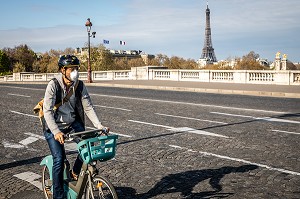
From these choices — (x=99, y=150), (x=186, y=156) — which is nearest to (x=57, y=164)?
(x=99, y=150)

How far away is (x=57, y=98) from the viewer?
159 inches

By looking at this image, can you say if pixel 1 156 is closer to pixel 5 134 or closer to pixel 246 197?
pixel 5 134

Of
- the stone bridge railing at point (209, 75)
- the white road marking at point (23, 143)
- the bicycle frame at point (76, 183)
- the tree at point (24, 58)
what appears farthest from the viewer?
the tree at point (24, 58)

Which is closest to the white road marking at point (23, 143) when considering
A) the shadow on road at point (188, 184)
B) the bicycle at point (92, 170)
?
the shadow on road at point (188, 184)

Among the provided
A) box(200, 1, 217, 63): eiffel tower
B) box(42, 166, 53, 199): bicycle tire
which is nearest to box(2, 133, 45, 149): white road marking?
box(42, 166, 53, 199): bicycle tire

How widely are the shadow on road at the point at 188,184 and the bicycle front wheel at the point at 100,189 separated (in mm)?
1266

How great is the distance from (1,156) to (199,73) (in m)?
29.3

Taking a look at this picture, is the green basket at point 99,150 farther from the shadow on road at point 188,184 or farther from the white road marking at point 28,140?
the white road marking at point 28,140

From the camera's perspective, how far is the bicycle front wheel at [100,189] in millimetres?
3458

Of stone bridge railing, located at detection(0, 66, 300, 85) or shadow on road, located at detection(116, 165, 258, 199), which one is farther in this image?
stone bridge railing, located at detection(0, 66, 300, 85)

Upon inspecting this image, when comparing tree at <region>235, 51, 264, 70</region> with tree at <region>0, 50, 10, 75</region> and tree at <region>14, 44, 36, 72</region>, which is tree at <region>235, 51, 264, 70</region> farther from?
tree at <region>0, 50, 10, 75</region>

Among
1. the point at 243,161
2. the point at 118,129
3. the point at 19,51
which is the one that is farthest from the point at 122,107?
the point at 19,51

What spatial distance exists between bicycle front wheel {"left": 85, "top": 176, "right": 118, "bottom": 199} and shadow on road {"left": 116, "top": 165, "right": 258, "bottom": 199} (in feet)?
4.15

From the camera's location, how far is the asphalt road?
5121 millimetres
